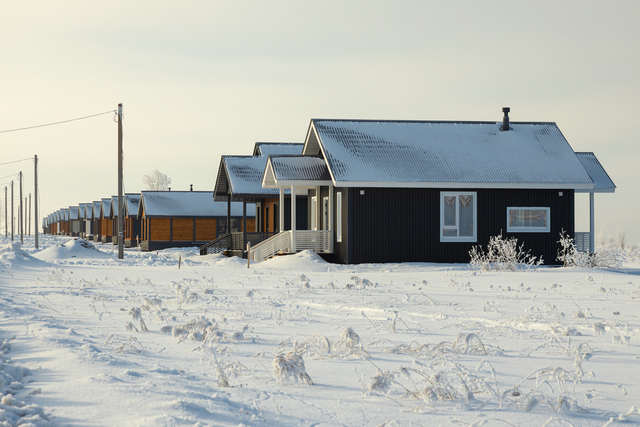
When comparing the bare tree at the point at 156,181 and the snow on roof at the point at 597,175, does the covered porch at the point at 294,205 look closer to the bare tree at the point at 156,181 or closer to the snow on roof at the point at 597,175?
the snow on roof at the point at 597,175

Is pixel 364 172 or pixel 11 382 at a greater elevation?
pixel 364 172

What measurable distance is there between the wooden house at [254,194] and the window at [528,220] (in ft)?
31.4

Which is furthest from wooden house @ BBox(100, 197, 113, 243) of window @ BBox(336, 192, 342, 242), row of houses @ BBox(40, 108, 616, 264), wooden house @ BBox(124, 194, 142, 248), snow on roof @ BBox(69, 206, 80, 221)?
window @ BBox(336, 192, 342, 242)

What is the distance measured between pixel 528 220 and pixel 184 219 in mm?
28944

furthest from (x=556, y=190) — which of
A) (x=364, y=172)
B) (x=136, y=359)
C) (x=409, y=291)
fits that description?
(x=136, y=359)

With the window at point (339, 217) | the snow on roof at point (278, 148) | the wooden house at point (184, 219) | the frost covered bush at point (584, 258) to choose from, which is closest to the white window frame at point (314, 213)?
the window at point (339, 217)

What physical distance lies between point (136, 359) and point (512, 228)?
20539 mm

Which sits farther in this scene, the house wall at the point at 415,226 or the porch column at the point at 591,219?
the porch column at the point at 591,219

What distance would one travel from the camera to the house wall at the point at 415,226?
23.9 m

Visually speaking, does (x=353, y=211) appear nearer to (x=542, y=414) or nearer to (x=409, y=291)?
(x=409, y=291)

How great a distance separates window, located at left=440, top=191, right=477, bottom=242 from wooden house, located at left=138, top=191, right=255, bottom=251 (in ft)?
78.8

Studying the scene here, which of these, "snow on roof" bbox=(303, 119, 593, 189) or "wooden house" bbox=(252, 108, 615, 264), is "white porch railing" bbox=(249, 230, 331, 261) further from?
"snow on roof" bbox=(303, 119, 593, 189)

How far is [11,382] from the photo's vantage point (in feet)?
17.6

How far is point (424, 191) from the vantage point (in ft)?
80.1
